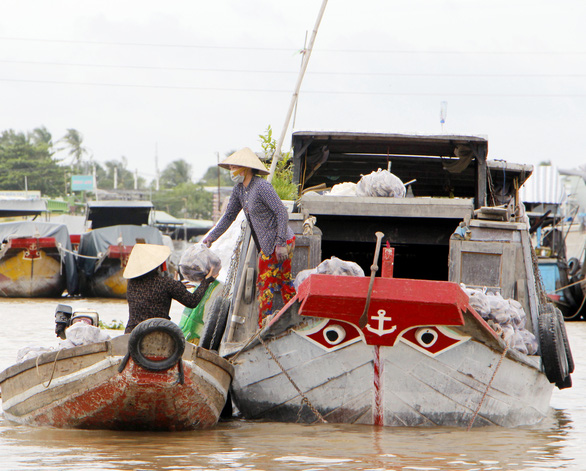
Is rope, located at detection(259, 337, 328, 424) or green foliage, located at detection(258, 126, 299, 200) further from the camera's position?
green foliage, located at detection(258, 126, 299, 200)

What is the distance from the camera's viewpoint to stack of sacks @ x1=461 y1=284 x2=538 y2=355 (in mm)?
5398

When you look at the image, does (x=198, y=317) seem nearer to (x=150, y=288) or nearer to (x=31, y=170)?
(x=150, y=288)

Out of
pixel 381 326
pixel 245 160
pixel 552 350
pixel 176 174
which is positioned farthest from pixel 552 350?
pixel 176 174

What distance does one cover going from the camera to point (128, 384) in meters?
4.70

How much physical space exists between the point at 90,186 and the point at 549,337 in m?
38.8

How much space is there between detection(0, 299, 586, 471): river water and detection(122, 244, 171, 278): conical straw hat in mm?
1013

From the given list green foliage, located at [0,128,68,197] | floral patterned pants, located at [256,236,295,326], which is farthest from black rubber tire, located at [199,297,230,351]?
green foliage, located at [0,128,68,197]

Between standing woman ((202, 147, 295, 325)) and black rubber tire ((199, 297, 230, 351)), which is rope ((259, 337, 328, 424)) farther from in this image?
black rubber tire ((199, 297, 230, 351))

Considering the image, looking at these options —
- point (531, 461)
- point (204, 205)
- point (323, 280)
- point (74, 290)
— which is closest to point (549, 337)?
point (531, 461)

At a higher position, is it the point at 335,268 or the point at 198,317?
the point at 335,268

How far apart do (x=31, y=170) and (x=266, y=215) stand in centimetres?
4302

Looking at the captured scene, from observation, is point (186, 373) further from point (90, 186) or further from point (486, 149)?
point (90, 186)

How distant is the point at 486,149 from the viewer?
7566 mm

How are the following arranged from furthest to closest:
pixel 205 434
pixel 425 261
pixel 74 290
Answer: pixel 74 290
pixel 425 261
pixel 205 434
